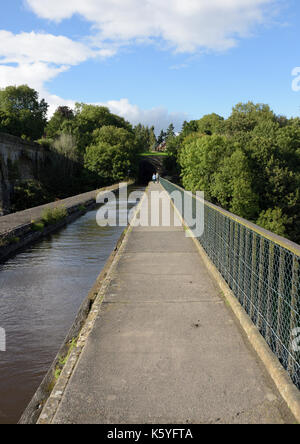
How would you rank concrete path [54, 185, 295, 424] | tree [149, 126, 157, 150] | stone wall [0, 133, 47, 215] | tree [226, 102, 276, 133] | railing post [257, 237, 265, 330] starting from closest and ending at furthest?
concrete path [54, 185, 295, 424], railing post [257, 237, 265, 330], stone wall [0, 133, 47, 215], tree [226, 102, 276, 133], tree [149, 126, 157, 150]

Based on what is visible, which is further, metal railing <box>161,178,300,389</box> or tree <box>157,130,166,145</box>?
tree <box>157,130,166,145</box>

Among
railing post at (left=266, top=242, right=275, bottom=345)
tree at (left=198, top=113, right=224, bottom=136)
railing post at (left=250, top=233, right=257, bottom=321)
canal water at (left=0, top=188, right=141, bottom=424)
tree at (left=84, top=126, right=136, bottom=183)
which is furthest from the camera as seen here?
tree at (left=198, top=113, right=224, bottom=136)

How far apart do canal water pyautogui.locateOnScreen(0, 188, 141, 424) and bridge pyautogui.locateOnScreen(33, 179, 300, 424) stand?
61cm

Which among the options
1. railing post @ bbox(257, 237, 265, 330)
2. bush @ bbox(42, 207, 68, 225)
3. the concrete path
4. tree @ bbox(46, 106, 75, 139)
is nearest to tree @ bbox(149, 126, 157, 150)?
tree @ bbox(46, 106, 75, 139)

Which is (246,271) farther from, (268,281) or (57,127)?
(57,127)

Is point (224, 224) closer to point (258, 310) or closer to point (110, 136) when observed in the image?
point (258, 310)

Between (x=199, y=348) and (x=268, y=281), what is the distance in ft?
3.15

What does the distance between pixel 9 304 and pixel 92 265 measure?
2810 millimetres

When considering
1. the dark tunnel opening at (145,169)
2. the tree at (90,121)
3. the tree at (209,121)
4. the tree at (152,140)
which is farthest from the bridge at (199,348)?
the tree at (152,140)

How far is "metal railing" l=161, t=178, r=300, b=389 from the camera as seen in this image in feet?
10.7

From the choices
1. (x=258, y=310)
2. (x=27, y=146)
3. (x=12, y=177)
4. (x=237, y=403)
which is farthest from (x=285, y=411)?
(x=27, y=146)

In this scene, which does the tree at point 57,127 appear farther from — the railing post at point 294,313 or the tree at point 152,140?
the tree at point 152,140

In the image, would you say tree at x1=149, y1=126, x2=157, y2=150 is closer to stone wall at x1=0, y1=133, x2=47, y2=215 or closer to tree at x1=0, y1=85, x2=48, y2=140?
tree at x1=0, y1=85, x2=48, y2=140
